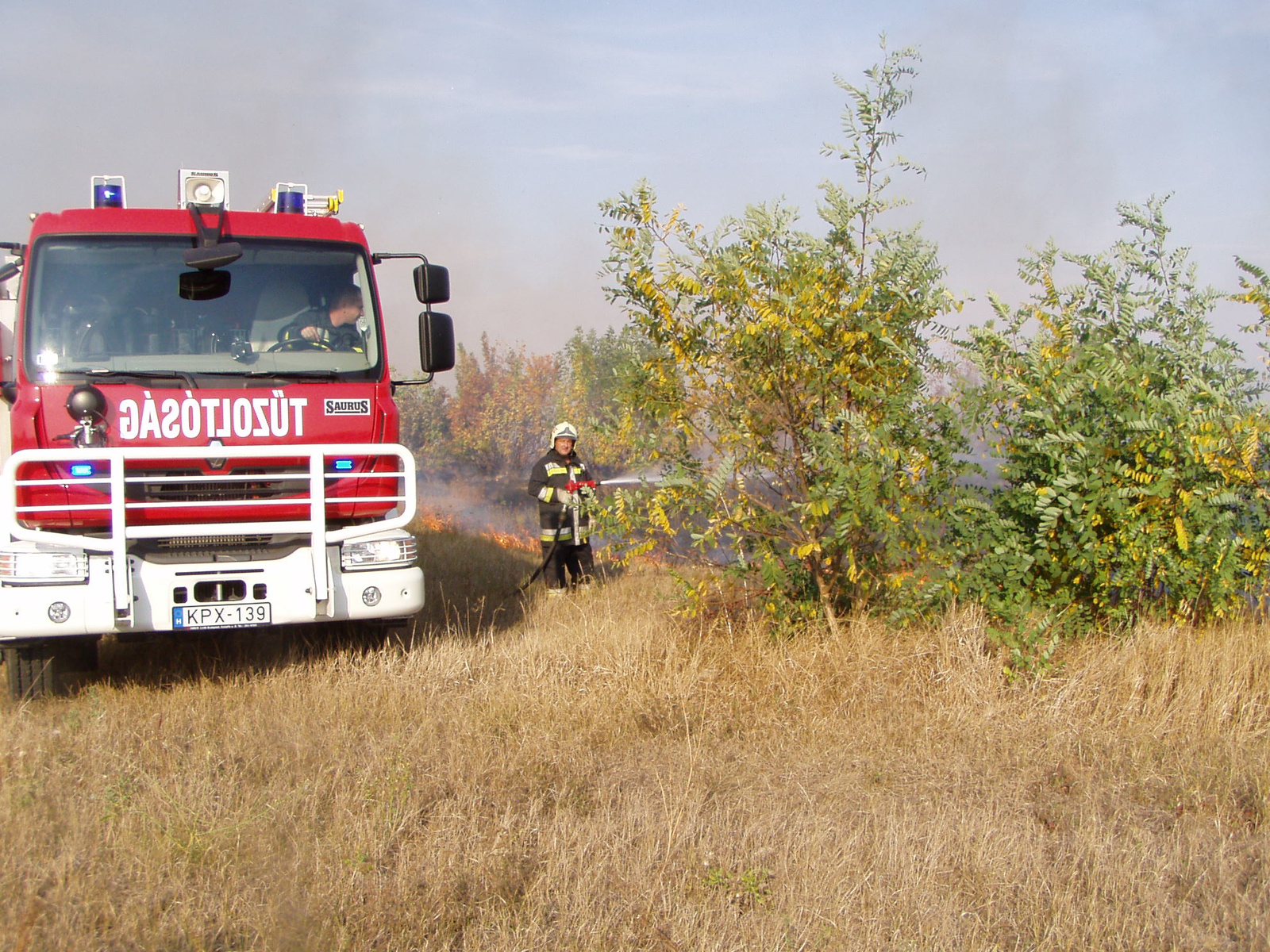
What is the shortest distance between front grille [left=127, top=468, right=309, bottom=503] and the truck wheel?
39.4 inches

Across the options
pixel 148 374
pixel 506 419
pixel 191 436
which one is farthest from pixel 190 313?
pixel 506 419

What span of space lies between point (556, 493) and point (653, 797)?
18.4 ft

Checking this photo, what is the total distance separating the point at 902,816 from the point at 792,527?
89.7 inches

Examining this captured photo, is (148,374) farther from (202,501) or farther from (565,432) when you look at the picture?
(565,432)

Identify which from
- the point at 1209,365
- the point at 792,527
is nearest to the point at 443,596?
the point at 792,527

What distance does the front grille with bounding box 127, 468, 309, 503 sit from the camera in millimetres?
5750

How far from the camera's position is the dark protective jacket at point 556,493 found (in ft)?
32.0

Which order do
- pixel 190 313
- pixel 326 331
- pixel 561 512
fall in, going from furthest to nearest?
pixel 561 512
pixel 326 331
pixel 190 313

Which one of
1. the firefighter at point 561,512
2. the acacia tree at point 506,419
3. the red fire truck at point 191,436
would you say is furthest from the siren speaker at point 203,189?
the acacia tree at point 506,419

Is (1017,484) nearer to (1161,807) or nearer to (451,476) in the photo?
(1161,807)

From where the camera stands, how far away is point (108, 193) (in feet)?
21.5

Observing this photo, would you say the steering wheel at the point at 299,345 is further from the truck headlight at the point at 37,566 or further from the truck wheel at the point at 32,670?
the truck wheel at the point at 32,670

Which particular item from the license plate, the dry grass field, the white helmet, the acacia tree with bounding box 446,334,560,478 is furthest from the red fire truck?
→ the acacia tree with bounding box 446,334,560,478

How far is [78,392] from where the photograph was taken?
564cm
